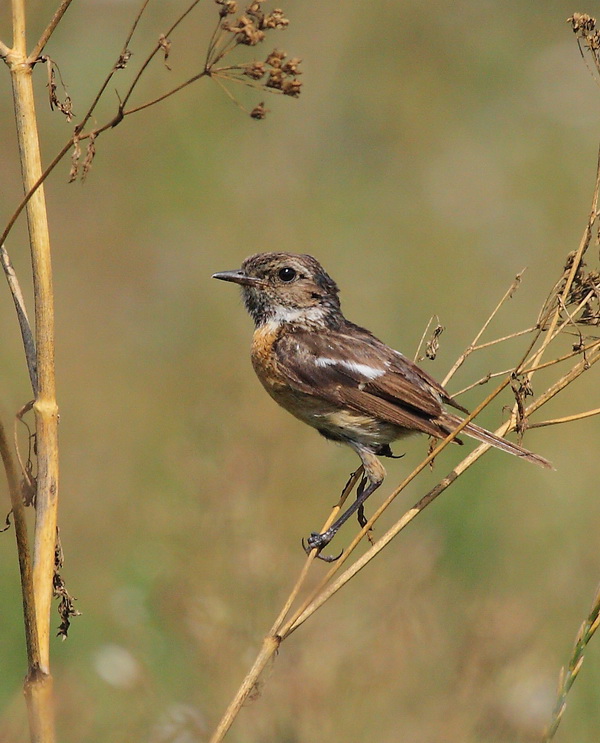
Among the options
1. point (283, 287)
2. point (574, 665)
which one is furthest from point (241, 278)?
point (574, 665)

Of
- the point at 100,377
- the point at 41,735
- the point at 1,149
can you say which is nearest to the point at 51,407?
the point at 41,735

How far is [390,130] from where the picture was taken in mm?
6805

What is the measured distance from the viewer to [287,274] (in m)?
4.27

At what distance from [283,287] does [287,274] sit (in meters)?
0.06

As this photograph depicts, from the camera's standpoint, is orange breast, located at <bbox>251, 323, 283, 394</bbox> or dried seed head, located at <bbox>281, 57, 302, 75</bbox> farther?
orange breast, located at <bbox>251, 323, 283, 394</bbox>

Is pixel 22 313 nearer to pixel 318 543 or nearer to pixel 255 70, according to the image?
pixel 255 70

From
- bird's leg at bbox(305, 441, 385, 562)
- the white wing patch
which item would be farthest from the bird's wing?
bird's leg at bbox(305, 441, 385, 562)

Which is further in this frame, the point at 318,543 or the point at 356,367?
the point at 356,367

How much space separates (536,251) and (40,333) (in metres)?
4.92

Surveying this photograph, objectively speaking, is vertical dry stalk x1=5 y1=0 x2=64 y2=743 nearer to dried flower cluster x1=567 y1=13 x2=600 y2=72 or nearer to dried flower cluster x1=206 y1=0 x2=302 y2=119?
dried flower cluster x1=206 y1=0 x2=302 y2=119

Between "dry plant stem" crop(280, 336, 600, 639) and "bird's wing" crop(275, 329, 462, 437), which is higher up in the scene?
"bird's wing" crop(275, 329, 462, 437)

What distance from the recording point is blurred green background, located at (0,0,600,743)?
11.2ft

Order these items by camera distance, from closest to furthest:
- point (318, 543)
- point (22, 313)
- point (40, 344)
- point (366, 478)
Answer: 1. point (40, 344)
2. point (22, 313)
3. point (318, 543)
4. point (366, 478)

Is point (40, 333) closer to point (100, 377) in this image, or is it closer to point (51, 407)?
point (51, 407)
